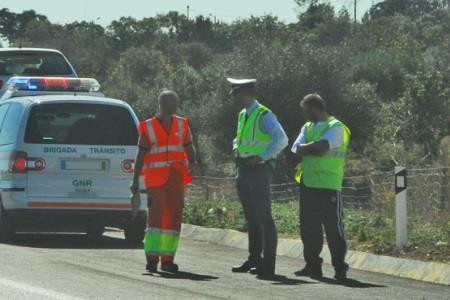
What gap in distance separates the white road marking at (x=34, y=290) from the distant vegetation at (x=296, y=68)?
41.3ft

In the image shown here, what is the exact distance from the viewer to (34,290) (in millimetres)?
9102

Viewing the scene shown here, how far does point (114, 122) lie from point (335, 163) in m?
3.82

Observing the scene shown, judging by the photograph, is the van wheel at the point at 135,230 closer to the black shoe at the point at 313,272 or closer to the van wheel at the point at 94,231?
the van wheel at the point at 94,231

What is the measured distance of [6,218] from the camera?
13.3 metres

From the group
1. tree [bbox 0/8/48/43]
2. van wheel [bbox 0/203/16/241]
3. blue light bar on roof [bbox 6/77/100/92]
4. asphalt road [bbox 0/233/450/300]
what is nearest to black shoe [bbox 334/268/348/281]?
asphalt road [bbox 0/233/450/300]

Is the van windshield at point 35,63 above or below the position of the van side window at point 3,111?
above

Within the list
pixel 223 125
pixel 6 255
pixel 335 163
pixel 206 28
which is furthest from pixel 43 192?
pixel 206 28

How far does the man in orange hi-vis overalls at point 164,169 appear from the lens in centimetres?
1100

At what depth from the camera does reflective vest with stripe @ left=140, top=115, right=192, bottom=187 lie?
11.1 m

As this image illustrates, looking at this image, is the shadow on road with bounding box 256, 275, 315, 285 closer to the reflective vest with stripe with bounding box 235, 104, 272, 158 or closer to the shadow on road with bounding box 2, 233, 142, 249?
the reflective vest with stripe with bounding box 235, 104, 272, 158

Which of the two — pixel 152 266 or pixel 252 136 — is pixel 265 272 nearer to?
pixel 152 266

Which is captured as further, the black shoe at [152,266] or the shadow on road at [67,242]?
the shadow on road at [67,242]

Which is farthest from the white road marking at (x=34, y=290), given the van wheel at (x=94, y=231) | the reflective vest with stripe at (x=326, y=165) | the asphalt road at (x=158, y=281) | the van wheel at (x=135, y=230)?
the van wheel at (x=94, y=231)

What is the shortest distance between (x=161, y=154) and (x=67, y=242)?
3.13 meters
